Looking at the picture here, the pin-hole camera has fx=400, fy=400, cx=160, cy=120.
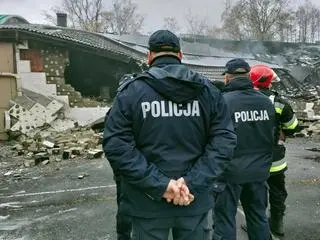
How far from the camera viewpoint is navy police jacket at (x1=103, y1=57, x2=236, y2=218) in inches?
86.4

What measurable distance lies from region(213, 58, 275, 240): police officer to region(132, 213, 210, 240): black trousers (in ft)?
3.02

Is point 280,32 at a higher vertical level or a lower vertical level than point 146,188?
higher

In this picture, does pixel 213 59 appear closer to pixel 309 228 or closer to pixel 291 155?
pixel 291 155

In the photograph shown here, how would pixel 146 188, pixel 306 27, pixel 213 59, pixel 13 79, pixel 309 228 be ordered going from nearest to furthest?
pixel 146 188 < pixel 309 228 < pixel 13 79 < pixel 213 59 < pixel 306 27

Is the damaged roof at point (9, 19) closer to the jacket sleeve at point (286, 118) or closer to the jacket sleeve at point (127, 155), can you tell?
the jacket sleeve at point (286, 118)

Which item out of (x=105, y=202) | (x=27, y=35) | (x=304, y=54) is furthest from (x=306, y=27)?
(x=105, y=202)

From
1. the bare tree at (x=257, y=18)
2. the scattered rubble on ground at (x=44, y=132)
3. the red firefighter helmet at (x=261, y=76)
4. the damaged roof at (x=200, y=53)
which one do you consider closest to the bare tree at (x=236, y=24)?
the bare tree at (x=257, y=18)

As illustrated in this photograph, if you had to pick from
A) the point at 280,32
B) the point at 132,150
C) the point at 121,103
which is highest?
the point at 280,32

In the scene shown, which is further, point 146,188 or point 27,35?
point 27,35

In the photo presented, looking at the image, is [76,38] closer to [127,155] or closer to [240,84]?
[240,84]

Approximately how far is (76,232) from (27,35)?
9710 mm

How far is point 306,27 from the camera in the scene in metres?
50.6

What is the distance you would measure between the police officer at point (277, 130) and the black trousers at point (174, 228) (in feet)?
5.04

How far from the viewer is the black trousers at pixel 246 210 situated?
326 cm
